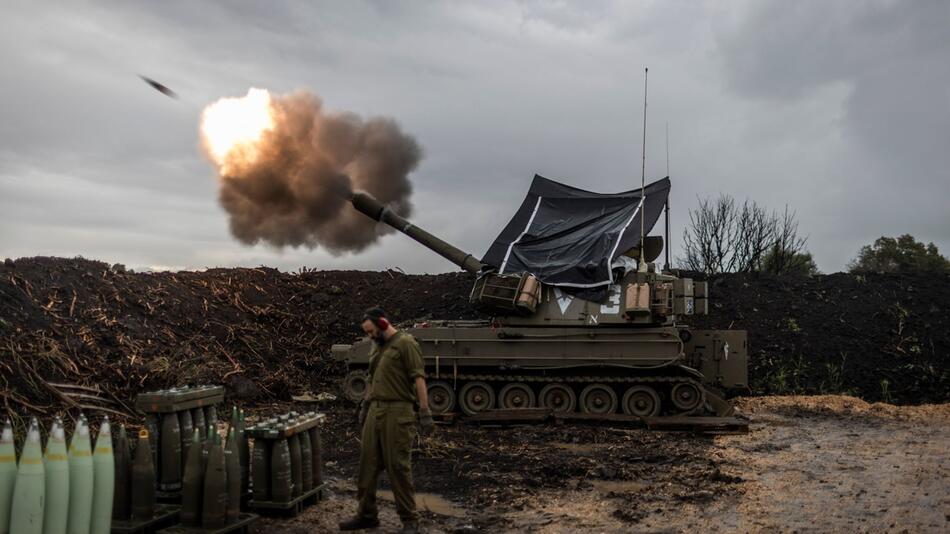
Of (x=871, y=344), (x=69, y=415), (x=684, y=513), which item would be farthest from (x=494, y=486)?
(x=871, y=344)

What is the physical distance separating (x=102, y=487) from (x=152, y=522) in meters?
0.76

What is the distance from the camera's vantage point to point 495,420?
551 inches

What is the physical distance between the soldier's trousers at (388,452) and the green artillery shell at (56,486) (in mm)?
2444

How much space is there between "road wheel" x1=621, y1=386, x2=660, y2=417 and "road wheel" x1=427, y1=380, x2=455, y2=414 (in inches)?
120

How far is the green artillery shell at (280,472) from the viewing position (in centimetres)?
741

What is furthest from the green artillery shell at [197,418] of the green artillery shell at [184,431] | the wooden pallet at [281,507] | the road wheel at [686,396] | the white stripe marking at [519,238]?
the road wheel at [686,396]

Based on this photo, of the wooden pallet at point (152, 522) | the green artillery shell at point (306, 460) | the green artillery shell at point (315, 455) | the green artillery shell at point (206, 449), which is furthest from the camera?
the green artillery shell at point (315, 455)

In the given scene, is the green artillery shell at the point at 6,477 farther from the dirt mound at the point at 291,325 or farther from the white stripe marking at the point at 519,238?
the white stripe marking at the point at 519,238

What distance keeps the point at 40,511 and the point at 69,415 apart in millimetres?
6962

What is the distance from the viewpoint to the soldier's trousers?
23.5 feet

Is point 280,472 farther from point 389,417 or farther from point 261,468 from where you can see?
point 389,417

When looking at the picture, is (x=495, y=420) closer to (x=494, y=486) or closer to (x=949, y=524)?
(x=494, y=486)

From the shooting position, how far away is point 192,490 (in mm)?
6645

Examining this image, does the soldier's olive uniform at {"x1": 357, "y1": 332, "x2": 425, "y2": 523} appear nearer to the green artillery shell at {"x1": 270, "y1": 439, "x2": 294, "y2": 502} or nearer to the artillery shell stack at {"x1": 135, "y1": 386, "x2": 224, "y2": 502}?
the green artillery shell at {"x1": 270, "y1": 439, "x2": 294, "y2": 502}
